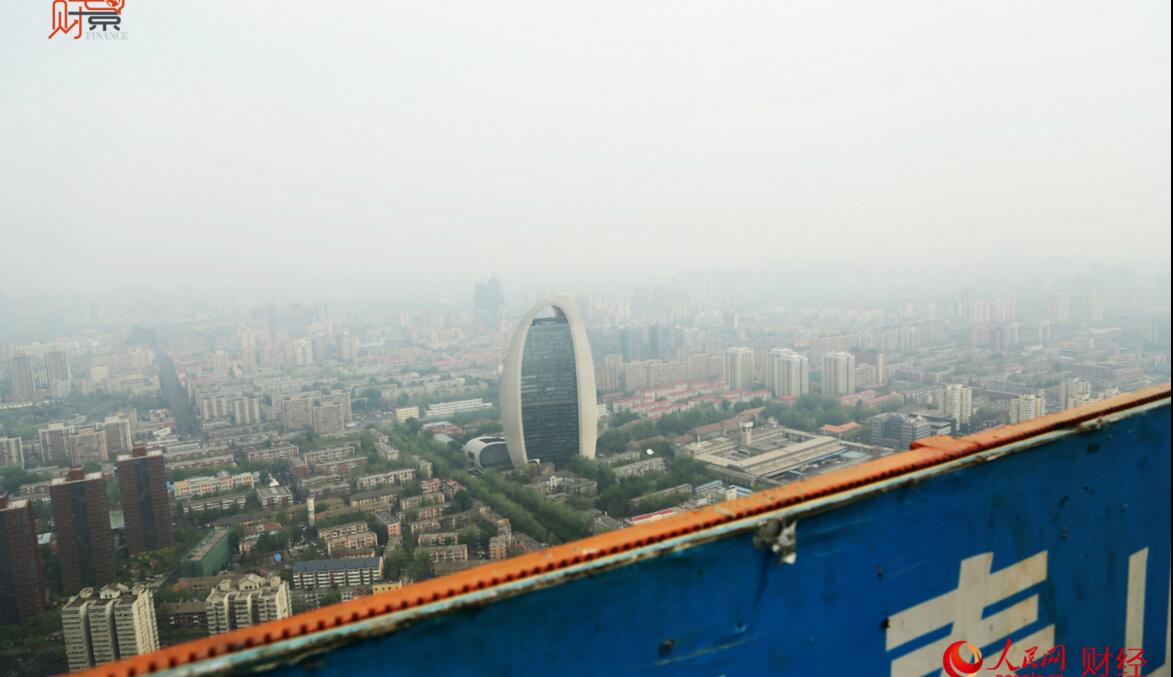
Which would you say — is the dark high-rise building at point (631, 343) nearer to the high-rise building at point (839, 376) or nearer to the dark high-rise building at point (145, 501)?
the high-rise building at point (839, 376)

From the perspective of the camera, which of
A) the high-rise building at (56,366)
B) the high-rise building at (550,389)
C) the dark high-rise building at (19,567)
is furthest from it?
the high-rise building at (550,389)

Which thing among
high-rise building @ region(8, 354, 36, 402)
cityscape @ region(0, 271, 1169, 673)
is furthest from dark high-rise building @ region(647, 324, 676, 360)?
high-rise building @ region(8, 354, 36, 402)

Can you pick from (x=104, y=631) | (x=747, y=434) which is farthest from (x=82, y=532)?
(x=747, y=434)

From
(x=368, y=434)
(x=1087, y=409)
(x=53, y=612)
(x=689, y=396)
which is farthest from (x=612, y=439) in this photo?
(x=1087, y=409)

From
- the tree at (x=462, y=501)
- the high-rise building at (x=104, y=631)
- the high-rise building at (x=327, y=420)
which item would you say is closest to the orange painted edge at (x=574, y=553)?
the high-rise building at (x=104, y=631)

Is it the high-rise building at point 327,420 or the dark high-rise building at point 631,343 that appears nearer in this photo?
the high-rise building at point 327,420

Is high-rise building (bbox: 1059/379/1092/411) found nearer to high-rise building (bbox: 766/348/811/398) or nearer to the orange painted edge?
high-rise building (bbox: 766/348/811/398)

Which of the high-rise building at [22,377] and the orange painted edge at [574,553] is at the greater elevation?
the orange painted edge at [574,553]
